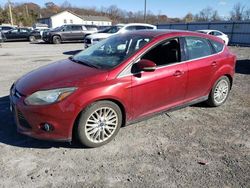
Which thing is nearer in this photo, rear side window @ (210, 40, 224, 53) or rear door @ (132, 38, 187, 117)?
rear door @ (132, 38, 187, 117)

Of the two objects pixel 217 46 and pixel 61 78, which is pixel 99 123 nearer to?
pixel 61 78

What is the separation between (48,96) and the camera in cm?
338

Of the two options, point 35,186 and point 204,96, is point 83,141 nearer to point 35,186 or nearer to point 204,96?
point 35,186

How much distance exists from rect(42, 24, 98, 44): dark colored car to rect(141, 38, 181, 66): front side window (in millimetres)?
19663

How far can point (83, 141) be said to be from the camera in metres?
3.57

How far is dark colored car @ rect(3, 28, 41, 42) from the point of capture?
2450 cm

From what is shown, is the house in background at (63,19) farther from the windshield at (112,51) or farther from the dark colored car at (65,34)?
the windshield at (112,51)

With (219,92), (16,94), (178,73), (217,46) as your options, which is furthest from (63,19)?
(16,94)

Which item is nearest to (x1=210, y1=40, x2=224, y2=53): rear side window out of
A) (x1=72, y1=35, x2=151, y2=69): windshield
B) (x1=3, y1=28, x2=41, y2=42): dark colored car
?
(x1=72, y1=35, x2=151, y2=69): windshield

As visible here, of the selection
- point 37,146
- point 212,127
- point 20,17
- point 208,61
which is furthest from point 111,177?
point 20,17

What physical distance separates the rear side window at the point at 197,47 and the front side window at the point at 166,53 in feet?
0.85

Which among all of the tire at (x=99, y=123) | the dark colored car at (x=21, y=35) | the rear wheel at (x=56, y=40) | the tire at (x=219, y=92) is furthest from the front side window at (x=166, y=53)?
the dark colored car at (x=21, y=35)

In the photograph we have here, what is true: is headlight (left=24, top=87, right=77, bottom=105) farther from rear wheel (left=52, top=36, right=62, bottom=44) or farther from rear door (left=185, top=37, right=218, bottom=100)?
rear wheel (left=52, top=36, right=62, bottom=44)

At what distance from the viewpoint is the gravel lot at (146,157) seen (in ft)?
9.83
